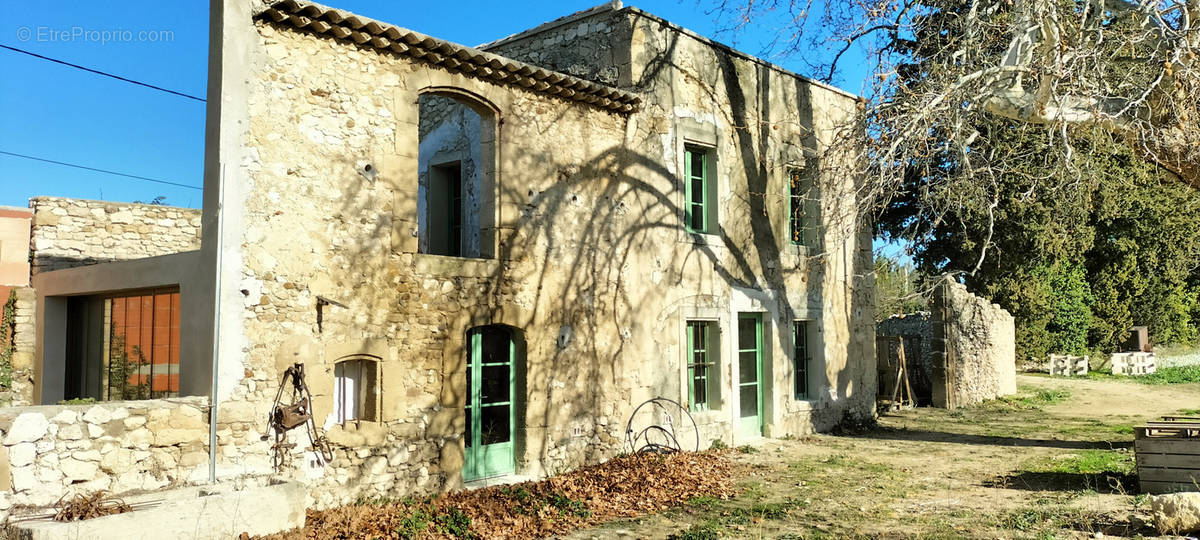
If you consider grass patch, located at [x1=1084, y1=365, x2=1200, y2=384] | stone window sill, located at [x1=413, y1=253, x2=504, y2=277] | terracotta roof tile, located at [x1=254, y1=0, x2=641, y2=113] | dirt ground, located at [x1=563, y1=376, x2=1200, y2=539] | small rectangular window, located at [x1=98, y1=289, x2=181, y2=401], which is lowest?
dirt ground, located at [x1=563, y1=376, x2=1200, y2=539]

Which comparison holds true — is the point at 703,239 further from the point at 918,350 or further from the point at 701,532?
the point at 918,350

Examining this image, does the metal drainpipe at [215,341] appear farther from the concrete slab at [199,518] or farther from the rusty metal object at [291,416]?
the rusty metal object at [291,416]

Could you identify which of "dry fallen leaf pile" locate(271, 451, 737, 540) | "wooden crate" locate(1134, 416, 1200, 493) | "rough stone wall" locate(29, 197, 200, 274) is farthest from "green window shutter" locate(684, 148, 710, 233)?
"rough stone wall" locate(29, 197, 200, 274)

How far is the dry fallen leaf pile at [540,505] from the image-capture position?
6.93 meters

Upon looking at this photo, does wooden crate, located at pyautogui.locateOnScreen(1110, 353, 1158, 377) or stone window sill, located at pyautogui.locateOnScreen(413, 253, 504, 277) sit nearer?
stone window sill, located at pyautogui.locateOnScreen(413, 253, 504, 277)

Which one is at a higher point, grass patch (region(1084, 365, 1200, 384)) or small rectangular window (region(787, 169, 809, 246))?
small rectangular window (region(787, 169, 809, 246))

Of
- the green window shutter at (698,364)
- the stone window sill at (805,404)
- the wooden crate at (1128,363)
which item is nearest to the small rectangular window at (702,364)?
the green window shutter at (698,364)

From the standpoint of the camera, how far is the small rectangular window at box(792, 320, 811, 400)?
43.8ft

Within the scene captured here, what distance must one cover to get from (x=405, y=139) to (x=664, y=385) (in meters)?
4.65

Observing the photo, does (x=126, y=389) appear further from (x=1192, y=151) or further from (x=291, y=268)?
(x=1192, y=151)

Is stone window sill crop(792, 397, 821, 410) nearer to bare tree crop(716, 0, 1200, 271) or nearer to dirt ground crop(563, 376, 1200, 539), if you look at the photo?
dirt ground crop(563, 376, 1200, 539)

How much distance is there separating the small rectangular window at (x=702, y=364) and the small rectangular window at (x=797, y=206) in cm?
261

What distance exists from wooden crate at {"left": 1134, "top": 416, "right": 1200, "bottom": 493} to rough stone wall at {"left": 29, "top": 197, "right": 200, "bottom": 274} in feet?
40.0

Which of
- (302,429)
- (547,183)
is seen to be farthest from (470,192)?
(302,429)
